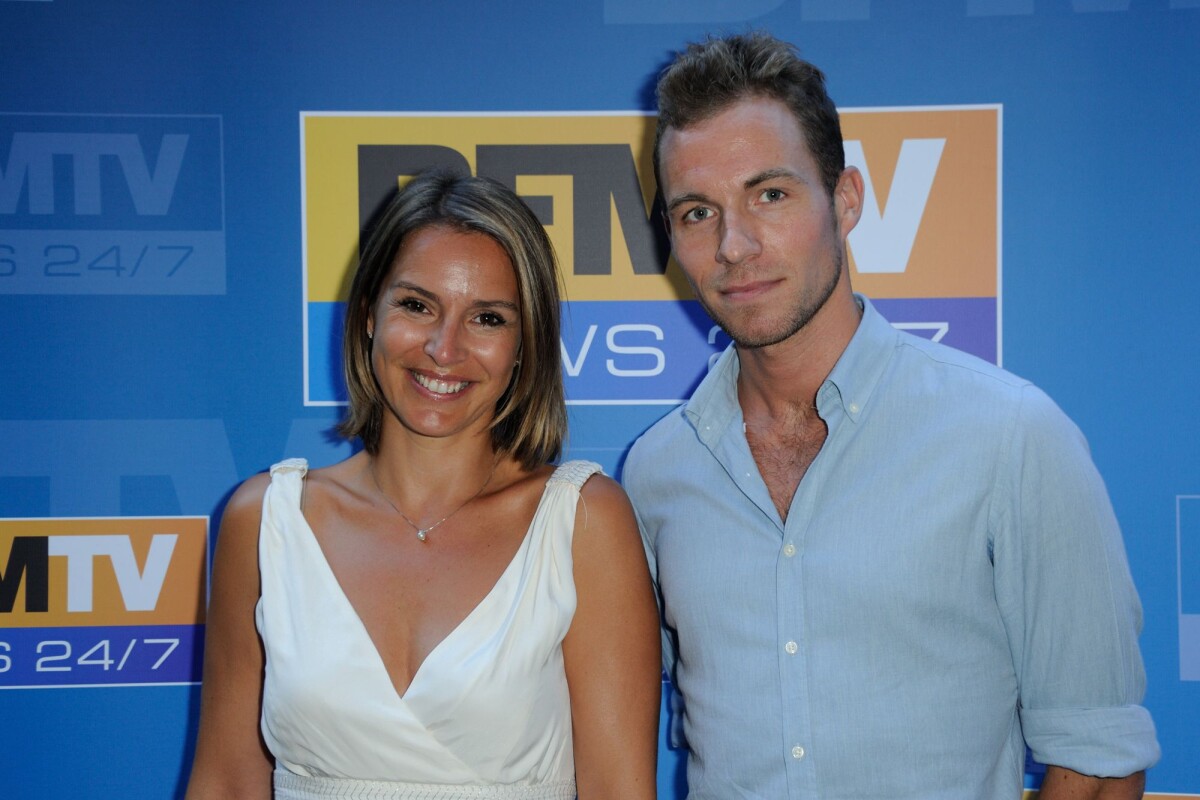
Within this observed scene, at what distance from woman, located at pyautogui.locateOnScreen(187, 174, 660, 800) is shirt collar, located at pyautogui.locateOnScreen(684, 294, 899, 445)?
22 centimetres

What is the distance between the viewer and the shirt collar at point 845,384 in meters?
1.60

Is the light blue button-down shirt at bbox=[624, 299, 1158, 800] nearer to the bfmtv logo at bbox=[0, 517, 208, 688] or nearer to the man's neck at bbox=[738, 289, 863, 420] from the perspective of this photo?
the man's neck at bbox=[738, 289, 863, 420]

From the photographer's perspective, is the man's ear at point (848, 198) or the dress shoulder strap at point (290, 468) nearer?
the man's ear at point (848, 198)

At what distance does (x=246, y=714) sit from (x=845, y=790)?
1.01 metres

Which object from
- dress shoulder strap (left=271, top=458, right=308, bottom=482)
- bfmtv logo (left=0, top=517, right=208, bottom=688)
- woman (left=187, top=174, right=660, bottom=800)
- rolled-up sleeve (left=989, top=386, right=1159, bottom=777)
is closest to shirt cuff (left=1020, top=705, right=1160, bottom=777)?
rolled-up sleeve (left=989, top=386, right=1159, bottom=777)

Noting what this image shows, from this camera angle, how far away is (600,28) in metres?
2.38

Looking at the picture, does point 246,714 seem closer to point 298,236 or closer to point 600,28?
point 298,236

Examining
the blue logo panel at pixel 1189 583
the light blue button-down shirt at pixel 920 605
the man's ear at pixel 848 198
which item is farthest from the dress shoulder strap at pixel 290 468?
the blue logo panel at pixel 1189 583

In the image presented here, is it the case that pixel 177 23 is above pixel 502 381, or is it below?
above

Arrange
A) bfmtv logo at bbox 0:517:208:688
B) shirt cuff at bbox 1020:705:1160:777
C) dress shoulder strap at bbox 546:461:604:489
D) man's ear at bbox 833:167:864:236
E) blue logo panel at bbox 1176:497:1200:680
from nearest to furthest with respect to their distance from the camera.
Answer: shirt cuff at bbox 1020:705:1160:777
man's ear at bbox 833:167:864:236
dress shoulder strap at bbox 546:461:604:489
blue logo panel at bbox 1176:497:1200:680
bfmtv logo at bbox 0:517:208:688

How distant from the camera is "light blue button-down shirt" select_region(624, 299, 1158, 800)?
1453 millimetres


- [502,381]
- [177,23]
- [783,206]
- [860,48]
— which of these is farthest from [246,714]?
[860,48]

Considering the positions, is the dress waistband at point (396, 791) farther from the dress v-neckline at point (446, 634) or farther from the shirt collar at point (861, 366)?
the shirt collar at point (861, 366)

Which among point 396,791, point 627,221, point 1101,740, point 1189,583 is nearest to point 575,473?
point 396,791
